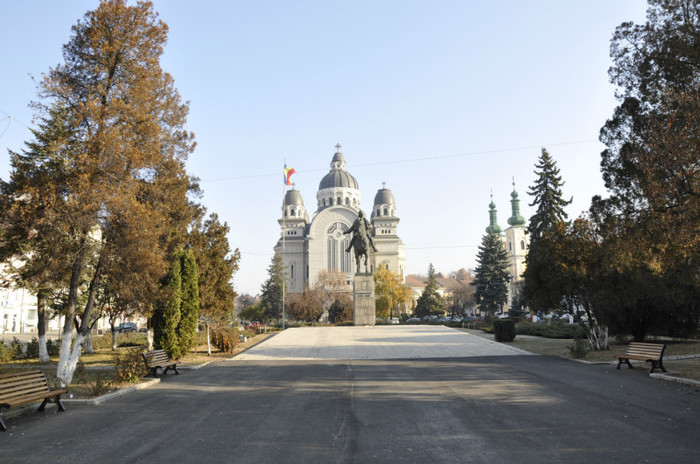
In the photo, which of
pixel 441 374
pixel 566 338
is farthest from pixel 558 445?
pixel 566 338

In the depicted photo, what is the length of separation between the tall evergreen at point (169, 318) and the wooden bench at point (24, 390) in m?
7.22

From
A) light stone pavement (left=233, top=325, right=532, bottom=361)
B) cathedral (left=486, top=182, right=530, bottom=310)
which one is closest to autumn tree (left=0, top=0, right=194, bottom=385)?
light stone pavement (left=233, top=325, right=532, bottom=361)

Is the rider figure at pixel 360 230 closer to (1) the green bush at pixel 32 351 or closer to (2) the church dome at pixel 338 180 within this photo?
(1) the green bush at pixel 32 351

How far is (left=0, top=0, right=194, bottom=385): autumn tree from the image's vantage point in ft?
35.4

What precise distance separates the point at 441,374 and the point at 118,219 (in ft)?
28.9

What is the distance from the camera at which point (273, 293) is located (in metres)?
64.7

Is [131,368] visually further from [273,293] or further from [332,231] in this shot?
[332,231]

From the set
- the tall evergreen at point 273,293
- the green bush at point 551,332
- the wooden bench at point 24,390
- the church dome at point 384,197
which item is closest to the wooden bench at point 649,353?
the green bush at point 551,332

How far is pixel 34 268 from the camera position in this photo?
1096cm

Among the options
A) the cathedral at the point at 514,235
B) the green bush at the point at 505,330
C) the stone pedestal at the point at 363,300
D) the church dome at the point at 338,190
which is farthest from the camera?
the church dome at the point at 338,190

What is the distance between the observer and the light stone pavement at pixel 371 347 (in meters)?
17.5

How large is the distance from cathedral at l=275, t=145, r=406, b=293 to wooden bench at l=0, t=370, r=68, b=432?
67468 mm

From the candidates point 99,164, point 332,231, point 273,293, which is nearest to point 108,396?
point 99,164

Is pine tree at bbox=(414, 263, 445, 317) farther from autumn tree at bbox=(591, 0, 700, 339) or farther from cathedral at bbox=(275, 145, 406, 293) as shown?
autumn tree at bbox=(591, 0, 700, 339)
